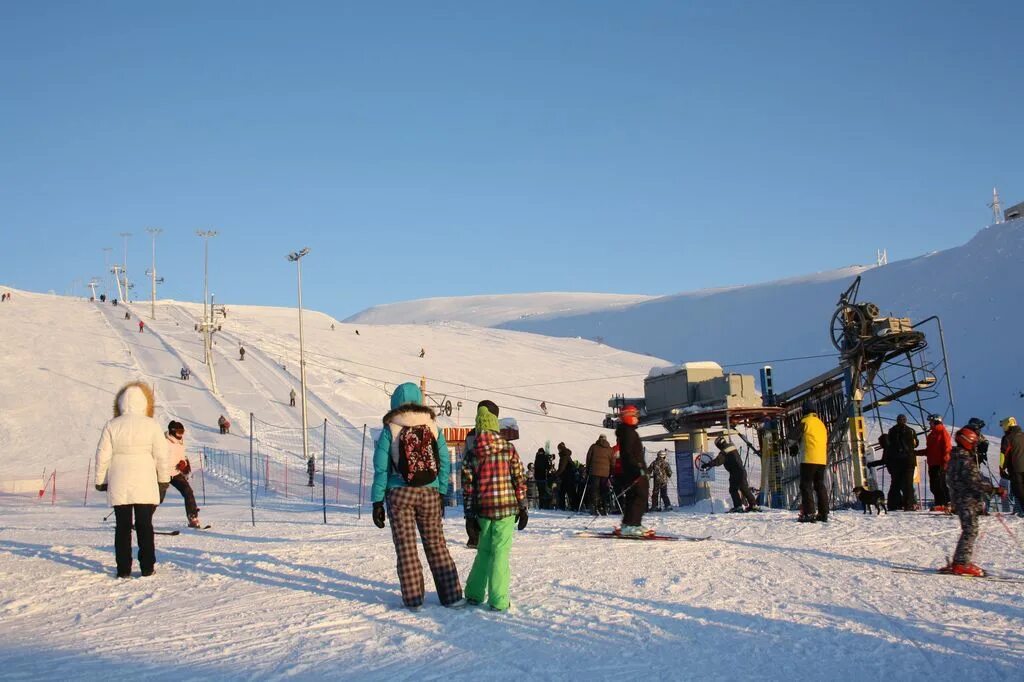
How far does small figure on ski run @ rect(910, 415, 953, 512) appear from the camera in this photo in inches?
532

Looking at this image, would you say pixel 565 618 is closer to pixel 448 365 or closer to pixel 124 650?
pixel 124 650

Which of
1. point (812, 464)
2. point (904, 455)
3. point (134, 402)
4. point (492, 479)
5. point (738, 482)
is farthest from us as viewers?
point (738, 482)

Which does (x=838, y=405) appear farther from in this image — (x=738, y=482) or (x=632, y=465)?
(x=632, y=465)

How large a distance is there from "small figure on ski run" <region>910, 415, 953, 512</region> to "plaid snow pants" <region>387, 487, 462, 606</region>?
9337mm

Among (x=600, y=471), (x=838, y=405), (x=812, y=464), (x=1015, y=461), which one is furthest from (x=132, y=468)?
(x=838, y=405)

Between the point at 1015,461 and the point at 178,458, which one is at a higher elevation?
the point at 178,458

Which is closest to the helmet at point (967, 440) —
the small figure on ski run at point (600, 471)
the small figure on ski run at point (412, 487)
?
the small figure on ski run at point (412, 487)

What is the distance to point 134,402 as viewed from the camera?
8.26 metres

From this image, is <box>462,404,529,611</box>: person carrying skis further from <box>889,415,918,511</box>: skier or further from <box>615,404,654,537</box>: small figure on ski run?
<box>889,415,918,511</box>: skier

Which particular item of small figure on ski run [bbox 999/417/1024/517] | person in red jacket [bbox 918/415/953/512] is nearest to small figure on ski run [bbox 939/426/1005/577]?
small figure on ski run [bbox 999/417/1024/517]

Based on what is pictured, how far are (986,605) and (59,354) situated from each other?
57773 millimetres

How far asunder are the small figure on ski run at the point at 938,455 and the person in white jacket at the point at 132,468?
10.6 metres

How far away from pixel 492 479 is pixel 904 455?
980 centimetres

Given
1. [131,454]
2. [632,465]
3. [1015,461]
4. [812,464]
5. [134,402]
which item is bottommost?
[1015,461]
